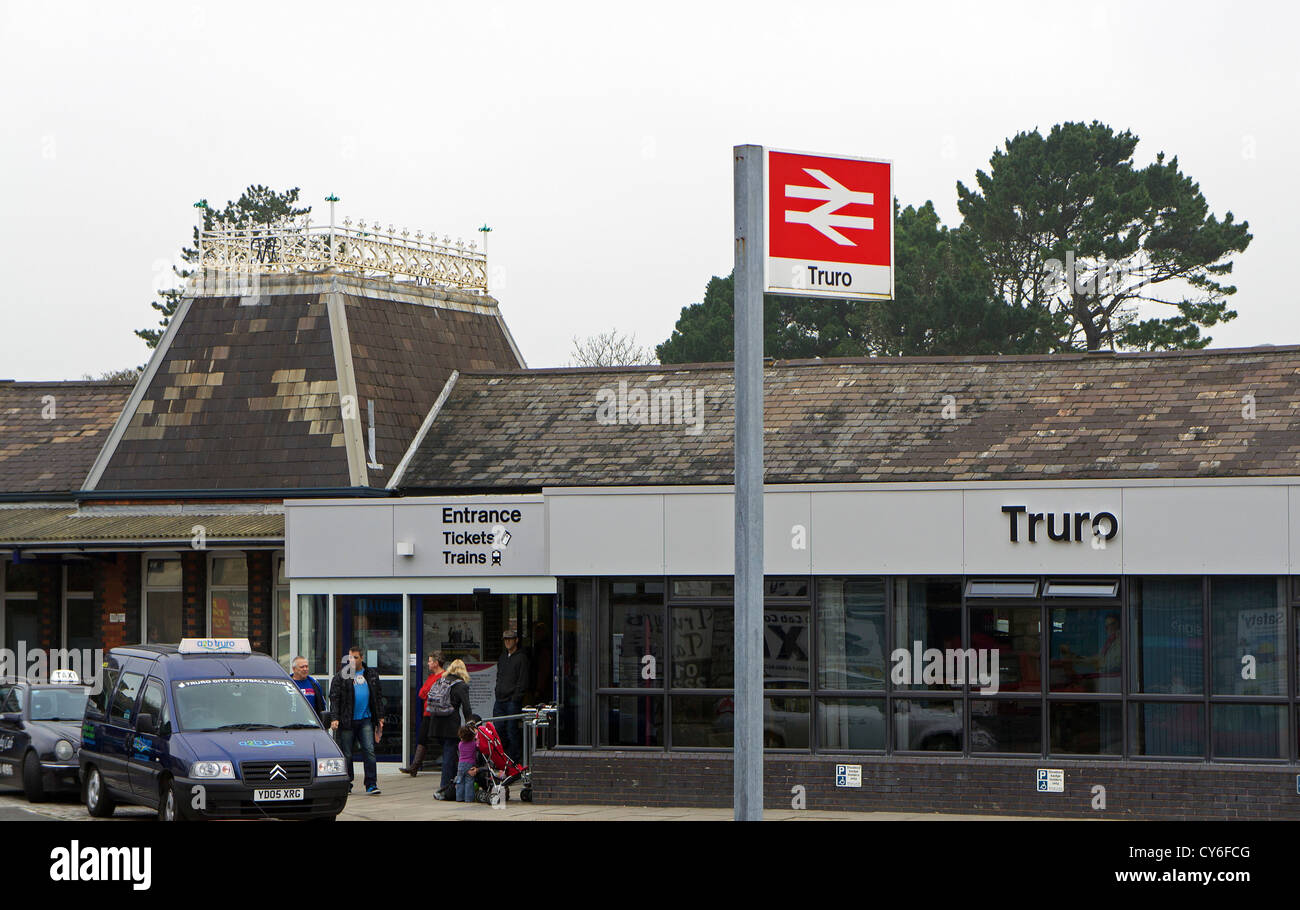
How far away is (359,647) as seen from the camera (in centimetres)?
2264

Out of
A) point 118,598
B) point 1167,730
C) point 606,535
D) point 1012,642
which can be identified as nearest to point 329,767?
point 606,535

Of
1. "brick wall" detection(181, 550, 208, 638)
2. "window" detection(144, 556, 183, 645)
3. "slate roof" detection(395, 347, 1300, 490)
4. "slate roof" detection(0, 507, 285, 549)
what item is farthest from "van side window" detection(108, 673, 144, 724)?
"window" detection(144, 556, 183, 645)

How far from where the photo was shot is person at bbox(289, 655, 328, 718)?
20.0 metres

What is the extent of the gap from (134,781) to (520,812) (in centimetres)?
405

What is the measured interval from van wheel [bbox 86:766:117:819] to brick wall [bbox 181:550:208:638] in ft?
26.2

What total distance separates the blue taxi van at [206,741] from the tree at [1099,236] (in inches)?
1383

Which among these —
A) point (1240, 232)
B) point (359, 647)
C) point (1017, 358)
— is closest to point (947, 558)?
point (1017, 358)

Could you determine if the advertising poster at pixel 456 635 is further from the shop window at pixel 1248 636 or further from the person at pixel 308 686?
the shop window at pixel 1248 636

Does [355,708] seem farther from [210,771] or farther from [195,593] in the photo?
[195,593]

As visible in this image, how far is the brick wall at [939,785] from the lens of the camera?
669 inches

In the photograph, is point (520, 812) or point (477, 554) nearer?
point (520, 812)

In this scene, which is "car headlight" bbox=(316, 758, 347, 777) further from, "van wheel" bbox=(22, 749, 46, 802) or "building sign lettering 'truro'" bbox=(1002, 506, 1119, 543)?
"building sign lettering 'truro'" bbox=(1002, 506, 1119, 543)
